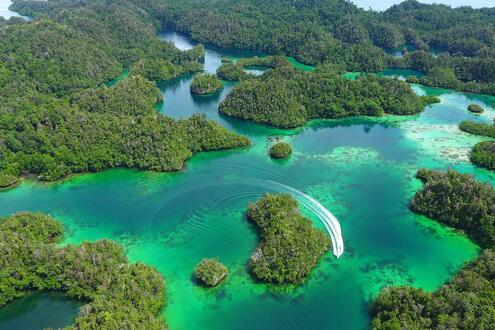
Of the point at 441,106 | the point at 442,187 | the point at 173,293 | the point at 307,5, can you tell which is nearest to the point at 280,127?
the point at 442,187

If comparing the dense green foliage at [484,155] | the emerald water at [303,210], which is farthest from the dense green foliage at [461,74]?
the dense green foliage at [484,155]

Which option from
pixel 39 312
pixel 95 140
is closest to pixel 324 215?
pixel 39 312

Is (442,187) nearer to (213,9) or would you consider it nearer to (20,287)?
(20,287)

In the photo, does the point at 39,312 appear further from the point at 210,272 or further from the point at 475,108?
the point at 475,108

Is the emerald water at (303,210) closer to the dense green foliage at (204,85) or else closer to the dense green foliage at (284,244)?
the dense green foliage at (284,244)

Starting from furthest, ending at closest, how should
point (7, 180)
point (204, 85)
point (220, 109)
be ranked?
1. point (204, 85)
2. point (220, 109)
3. point (7, 180)

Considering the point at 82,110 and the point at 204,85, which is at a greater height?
the point at 204,85

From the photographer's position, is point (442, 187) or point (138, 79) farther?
point (138, 79)
